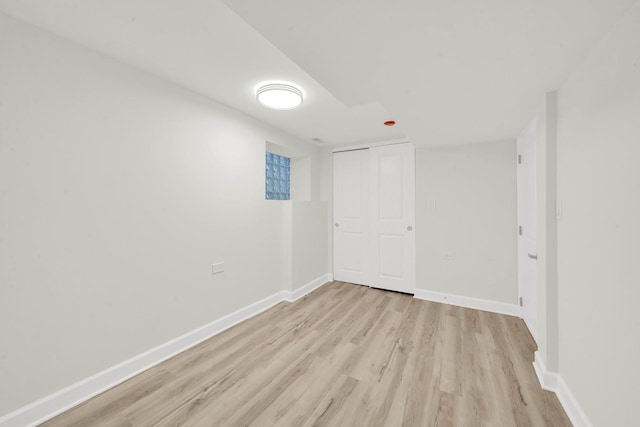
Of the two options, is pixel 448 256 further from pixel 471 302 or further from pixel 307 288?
pixel 307 288

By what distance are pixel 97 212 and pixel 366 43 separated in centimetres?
195

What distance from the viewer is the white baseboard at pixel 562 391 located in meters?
1.30

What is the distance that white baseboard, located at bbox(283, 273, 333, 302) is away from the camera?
10.5ft

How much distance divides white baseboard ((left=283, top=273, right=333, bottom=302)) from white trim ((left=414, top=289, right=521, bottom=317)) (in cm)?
140

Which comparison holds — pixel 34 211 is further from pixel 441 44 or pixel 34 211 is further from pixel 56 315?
pixel 441 44

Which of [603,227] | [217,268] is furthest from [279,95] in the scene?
[603,227]

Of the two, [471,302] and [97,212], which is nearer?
[97,212]

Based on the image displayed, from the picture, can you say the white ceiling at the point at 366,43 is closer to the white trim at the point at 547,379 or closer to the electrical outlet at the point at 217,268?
the electrical outlet at the point at 217,268

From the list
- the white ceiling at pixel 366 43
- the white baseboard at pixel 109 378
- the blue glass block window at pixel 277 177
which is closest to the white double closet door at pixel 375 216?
the blue glass block window at pixel 277 177

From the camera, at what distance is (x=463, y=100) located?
1813 mm

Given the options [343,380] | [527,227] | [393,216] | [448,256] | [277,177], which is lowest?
[343,380]

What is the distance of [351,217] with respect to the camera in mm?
3955

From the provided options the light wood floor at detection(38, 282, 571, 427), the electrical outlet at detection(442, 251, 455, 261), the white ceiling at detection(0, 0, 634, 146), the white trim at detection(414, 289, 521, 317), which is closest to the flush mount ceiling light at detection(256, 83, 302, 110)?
the white ceiling at detection(0, 0, 634, 146)

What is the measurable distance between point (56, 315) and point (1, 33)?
62.0 inches
